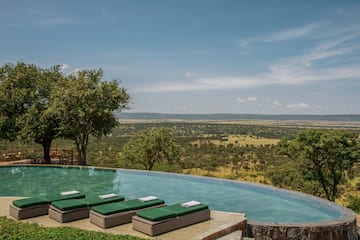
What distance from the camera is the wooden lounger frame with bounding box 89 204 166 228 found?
7.45 m

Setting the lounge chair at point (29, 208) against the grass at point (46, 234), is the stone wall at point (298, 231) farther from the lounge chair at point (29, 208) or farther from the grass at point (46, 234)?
the lounge chair at point (29, 208)

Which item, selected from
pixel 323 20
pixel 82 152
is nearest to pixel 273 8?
pixel 323 20

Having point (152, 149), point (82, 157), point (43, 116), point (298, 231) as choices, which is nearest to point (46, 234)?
point (298, 231)

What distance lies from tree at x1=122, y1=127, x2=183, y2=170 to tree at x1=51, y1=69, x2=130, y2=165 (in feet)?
6.95

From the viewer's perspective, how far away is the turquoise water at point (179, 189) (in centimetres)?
997

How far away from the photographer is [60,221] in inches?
308

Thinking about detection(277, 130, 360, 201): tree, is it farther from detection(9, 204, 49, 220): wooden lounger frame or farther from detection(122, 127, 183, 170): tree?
detection(9, 204, 49, 220): wooden lounger frame

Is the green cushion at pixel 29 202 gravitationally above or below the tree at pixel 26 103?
below

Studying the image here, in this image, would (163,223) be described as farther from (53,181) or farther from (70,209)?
(53,181)

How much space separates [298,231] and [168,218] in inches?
122

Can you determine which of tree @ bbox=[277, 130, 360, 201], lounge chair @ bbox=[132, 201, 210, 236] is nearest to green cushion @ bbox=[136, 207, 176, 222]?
lounge chair @ bbox=[132, 201, 210, 236]

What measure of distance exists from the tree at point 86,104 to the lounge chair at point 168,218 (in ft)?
39.8

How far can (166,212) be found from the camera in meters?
7.48

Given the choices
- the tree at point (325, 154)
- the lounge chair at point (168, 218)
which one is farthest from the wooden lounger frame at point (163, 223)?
the tree at point (325, 154)
